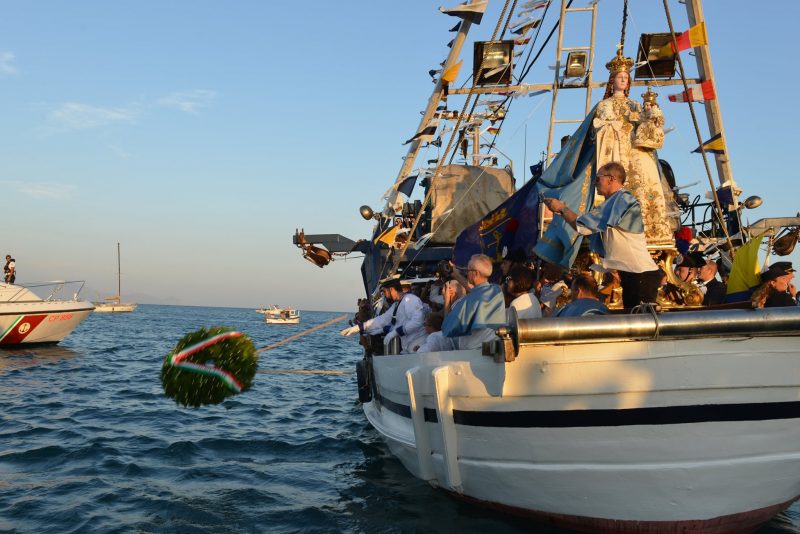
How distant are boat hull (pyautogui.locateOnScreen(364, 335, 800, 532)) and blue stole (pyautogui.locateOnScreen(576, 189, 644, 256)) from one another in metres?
1.05

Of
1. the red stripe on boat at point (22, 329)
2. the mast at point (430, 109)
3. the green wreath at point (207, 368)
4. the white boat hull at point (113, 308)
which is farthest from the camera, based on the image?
the white boat hull at point (113, 308)

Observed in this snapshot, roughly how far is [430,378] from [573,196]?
2732 mm

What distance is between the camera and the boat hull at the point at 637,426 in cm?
435

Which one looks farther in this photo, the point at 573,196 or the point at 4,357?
the point at 4,357

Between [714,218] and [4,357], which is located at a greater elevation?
[714,218]

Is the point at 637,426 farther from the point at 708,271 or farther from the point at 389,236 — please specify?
the point at 389,236

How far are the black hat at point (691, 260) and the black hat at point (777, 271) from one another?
2.20 m

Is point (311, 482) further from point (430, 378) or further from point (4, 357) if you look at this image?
point (4, 357)

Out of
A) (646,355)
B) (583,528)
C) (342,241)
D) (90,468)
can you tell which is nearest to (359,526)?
(583,528)

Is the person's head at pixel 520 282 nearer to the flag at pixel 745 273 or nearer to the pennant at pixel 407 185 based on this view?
the flag at pixel 745 273

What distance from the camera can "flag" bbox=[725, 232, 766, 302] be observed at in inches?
217

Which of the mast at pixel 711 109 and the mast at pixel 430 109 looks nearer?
the mast at pixel 711 109

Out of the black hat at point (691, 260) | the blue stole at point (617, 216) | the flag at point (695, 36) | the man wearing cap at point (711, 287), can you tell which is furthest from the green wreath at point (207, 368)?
the flag at point (695, 36)

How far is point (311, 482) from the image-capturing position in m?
7.39
